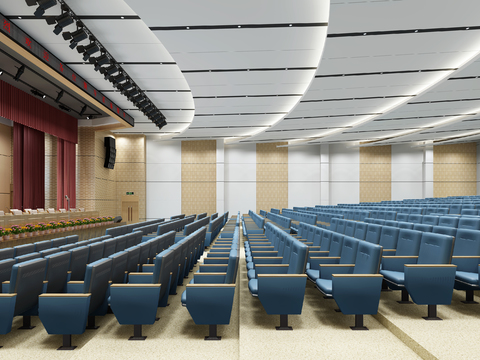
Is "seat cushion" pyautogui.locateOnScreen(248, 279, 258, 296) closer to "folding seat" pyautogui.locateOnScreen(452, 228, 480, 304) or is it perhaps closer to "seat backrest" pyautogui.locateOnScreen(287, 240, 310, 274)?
"seat backrest" pyautogui.locateOnScreen(287, 240, 310, 274)

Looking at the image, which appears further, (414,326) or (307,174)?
(307,174)

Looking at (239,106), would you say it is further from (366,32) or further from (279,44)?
(366,32)

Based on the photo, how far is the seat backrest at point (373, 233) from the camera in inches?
159

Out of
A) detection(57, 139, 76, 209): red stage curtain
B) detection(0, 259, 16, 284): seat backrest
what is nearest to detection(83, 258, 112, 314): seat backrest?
detection(0, 259, 16, 284): seat backrest

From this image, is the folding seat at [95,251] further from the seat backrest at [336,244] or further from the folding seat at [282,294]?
the seat backrest at [336,244]

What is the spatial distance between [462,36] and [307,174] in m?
11.9

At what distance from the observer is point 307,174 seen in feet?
57.9

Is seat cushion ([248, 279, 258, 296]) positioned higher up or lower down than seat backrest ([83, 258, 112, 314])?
lower down

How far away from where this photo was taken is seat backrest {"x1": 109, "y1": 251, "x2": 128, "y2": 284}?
3.06m

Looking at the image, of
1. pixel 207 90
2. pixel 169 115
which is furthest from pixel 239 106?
pixel 169 115

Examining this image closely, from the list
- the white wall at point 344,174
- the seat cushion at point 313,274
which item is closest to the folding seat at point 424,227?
the seat cushion at point 313,274

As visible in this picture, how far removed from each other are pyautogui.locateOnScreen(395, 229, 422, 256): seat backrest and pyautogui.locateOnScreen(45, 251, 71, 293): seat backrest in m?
3.21

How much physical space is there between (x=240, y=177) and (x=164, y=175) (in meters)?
3.68

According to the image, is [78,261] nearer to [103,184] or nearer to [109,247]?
[109,247]
